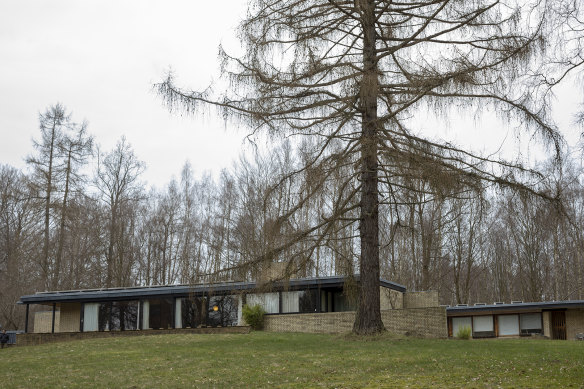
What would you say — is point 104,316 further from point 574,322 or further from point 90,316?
point 574,322

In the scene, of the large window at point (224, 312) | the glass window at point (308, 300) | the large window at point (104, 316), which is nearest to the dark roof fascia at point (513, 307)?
the glass window at point (308, 300)

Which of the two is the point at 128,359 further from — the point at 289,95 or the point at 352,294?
the point at 289,95

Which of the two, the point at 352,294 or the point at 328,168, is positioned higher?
the point at 328,168

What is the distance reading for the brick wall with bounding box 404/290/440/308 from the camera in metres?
26.8

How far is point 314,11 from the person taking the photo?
15391 mm

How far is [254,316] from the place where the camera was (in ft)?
79.4

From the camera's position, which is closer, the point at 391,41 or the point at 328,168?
the point at 328,168

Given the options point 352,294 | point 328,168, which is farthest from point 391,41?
point 352,294

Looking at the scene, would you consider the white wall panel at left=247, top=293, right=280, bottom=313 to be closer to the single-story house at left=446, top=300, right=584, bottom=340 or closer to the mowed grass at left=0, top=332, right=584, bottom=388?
the mowed grass at left=0, top=332, right=584, bottom=388

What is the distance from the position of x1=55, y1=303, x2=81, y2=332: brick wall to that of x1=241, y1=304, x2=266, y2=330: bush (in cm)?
920

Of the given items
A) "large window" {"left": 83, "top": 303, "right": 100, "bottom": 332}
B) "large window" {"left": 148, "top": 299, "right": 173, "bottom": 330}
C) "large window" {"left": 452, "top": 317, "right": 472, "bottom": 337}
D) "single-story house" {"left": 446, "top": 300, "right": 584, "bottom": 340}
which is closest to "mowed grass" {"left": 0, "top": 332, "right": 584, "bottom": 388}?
"large window" {"left": 148, "top": 299, "right": 173, "bottom": 330}

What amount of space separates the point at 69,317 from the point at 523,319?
2089cm

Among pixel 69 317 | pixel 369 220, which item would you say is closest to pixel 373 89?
pixel 369 220

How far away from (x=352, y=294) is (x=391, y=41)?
22.2 feet
